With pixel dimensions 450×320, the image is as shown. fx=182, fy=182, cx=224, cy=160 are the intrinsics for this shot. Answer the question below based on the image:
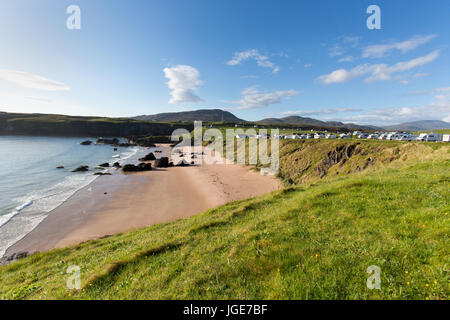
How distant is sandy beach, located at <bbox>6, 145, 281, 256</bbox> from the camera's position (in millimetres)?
17516

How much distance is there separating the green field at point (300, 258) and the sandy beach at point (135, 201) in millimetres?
6891

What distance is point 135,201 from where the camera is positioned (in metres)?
25.8

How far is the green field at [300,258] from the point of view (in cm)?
446

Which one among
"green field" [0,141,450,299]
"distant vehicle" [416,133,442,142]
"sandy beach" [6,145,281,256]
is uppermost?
"distant vehicle" [416,133,442,142]

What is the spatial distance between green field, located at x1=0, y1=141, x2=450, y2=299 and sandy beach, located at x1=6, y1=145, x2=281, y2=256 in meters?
6.89

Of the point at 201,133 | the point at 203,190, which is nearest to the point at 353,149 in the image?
the point at 203,190

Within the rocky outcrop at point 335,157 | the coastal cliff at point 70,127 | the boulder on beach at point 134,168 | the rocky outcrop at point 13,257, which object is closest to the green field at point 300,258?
the rocky outcrop at point 13,257

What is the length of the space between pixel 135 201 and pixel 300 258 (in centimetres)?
2532

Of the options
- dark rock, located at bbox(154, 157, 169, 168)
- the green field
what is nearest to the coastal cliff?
dark rock, located at bbox(154, 157, 169, 168)

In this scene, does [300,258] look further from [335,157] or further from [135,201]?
[335,157]

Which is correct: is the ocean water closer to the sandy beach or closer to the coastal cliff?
the sandy beach

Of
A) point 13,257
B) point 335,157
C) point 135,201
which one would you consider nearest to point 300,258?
point 13,257

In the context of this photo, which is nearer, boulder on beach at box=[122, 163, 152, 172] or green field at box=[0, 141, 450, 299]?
green field at box=[0, 141, 450, 299]

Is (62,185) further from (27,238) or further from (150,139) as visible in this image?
(150,139)
